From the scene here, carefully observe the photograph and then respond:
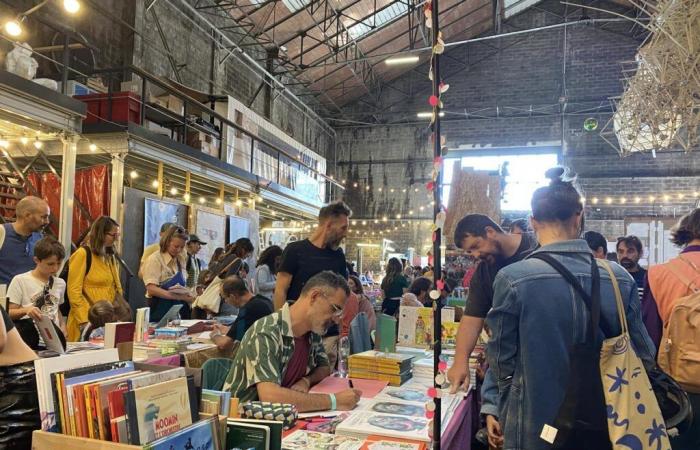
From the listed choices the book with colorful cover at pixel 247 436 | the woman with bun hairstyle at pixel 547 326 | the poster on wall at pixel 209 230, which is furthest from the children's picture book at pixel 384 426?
the poster on wall at pixel 209 230

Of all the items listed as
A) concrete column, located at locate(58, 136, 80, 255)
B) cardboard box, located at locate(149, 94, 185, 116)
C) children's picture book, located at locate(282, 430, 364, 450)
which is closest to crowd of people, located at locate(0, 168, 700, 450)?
children's picture book, located at locate(282, 430, 364, 450)

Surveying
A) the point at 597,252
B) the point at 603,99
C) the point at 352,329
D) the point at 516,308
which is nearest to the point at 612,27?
the point at 603,99

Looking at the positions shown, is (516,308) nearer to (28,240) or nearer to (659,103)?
(28,240)

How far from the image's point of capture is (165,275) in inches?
187

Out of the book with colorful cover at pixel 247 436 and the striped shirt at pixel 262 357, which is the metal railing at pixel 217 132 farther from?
the book with colorful cover at pixel 247 436

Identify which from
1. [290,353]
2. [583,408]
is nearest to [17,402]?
[290,353]

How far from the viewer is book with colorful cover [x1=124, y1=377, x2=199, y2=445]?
1.15 meters

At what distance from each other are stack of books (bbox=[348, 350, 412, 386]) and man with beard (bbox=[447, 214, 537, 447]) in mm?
302

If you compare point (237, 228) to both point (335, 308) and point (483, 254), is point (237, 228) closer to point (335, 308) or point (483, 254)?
point (483, 254)

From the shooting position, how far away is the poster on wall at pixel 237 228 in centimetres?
964

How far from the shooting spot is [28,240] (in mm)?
3836

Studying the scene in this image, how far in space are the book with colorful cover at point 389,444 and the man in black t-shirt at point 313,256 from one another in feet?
Answer: 4.93

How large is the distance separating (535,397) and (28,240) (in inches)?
148

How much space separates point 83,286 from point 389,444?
3.20 m
